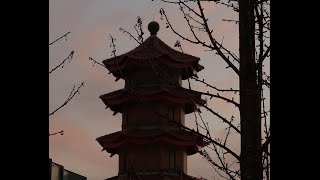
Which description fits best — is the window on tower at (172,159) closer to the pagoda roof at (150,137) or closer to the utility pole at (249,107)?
the pagoda roof at (150,137)

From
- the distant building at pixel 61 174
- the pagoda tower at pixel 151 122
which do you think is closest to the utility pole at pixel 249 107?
the distant building at pixel 61 174

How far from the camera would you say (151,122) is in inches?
890

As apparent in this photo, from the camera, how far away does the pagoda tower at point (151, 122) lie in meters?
22.1

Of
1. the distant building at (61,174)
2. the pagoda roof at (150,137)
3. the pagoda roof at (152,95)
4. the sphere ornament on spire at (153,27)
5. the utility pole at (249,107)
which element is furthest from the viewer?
the sphere ornament on spire at (153,27)

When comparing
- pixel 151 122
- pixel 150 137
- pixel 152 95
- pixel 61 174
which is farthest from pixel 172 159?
pixel 61 174

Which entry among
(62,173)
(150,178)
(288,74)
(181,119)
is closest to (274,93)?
(288,74)

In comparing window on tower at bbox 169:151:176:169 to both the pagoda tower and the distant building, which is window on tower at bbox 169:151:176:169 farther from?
the distant building

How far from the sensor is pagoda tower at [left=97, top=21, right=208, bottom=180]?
2208cm

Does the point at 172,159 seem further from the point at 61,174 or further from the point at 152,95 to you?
the point at 61,174

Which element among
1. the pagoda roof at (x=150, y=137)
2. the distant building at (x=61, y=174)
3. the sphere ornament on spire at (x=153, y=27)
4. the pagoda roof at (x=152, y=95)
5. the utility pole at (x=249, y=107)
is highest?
the sphere ornament on spire at (x=153, y=27)

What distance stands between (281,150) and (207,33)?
2832 mm

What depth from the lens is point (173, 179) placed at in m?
22.1
